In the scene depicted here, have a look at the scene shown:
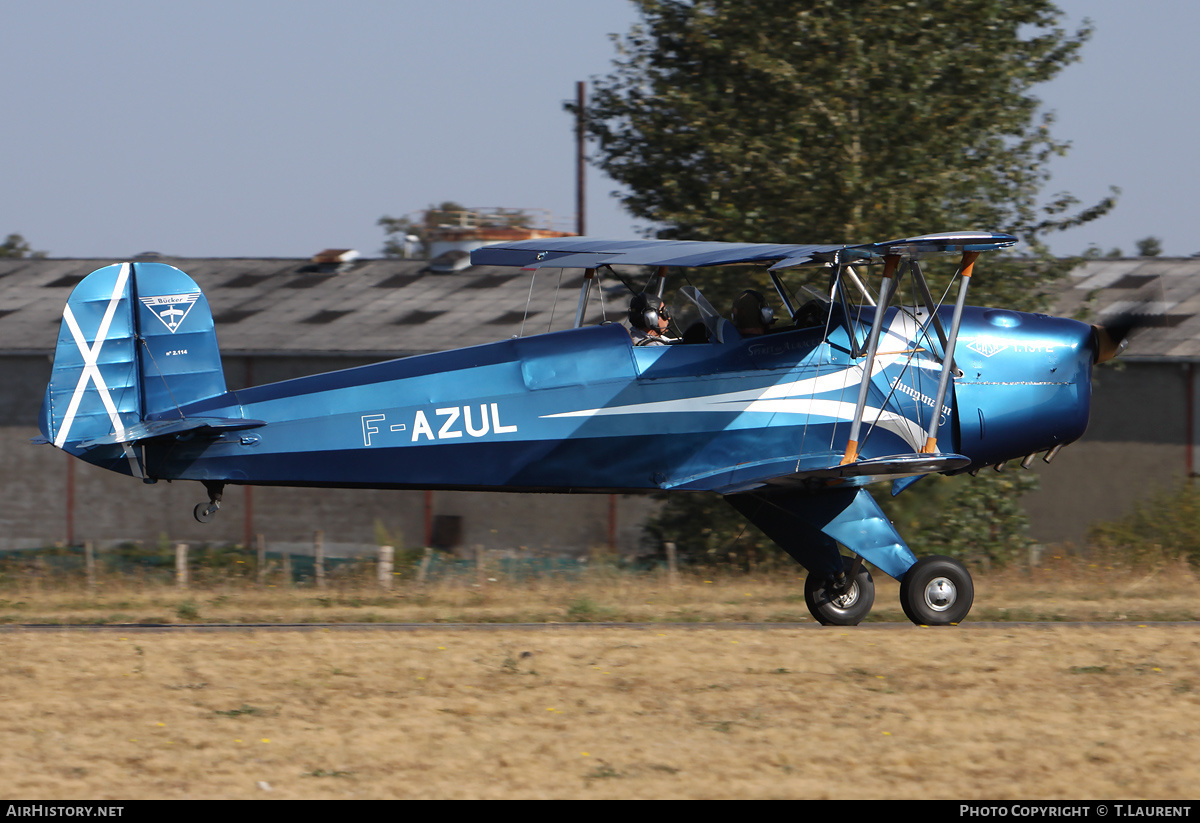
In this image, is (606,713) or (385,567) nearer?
(606,713)

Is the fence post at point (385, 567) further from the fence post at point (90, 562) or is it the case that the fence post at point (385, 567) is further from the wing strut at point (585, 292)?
the wing strut at point (585, 292)

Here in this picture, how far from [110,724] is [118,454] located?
3.36m

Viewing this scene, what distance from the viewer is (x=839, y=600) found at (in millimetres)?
11859

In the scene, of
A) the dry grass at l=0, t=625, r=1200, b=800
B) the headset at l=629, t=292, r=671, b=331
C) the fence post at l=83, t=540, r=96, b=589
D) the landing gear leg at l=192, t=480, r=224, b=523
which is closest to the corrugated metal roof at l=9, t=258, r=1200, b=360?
the fence post at l=83, t=540, r=96, b=589

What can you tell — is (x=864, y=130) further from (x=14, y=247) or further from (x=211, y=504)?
(x=14, y=247)

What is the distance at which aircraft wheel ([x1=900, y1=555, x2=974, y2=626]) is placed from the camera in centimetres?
1135

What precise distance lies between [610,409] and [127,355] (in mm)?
4067

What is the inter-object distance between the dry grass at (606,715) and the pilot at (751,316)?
254 cm

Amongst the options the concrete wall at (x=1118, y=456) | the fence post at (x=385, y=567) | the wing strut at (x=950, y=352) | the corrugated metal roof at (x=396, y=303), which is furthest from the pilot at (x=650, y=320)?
the concrete wall at (x=1118, y=456)

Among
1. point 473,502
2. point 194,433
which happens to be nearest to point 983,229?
point 473,502

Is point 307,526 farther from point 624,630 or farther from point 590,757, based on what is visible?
point 590,757

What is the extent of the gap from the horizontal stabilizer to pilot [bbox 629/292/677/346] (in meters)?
3.20

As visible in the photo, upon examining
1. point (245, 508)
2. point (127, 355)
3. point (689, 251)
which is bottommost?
point (245, 508)

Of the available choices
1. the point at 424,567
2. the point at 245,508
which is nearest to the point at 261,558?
the point at 245,508
